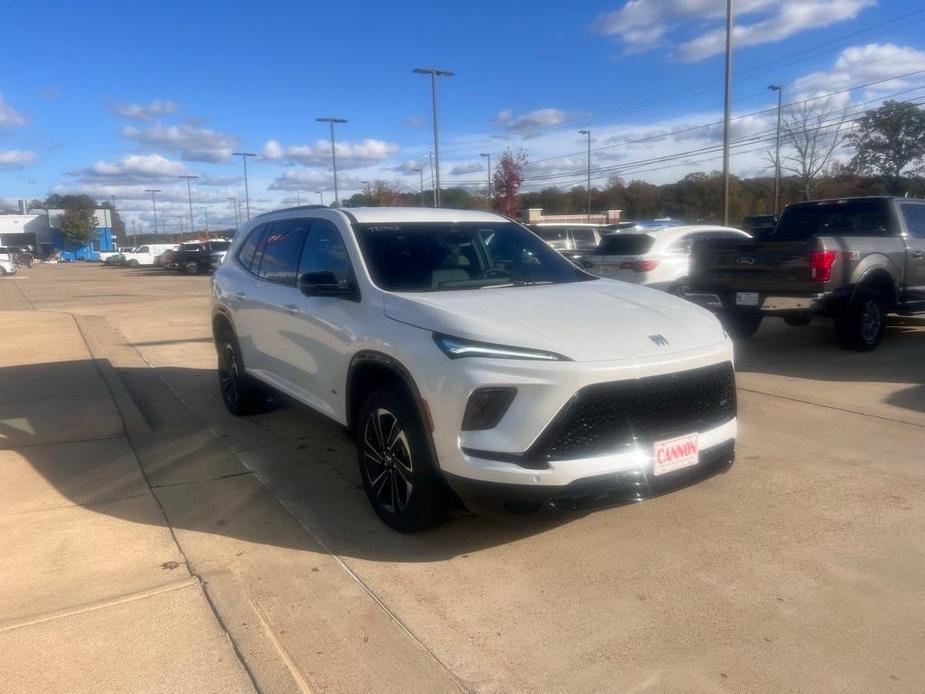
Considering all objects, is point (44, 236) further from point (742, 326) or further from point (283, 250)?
point (283, 250)

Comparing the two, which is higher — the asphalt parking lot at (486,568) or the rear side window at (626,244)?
the rear side window at (626,244)

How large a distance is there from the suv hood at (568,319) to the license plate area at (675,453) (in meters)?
0.43

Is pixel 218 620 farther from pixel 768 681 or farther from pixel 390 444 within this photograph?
pixel 768 681

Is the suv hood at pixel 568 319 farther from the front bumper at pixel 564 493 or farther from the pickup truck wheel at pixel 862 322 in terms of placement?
the pickup truck wheel at pixel 862 322

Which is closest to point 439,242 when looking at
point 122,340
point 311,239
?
point 311,239

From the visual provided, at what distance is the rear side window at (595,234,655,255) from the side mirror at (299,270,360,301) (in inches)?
315

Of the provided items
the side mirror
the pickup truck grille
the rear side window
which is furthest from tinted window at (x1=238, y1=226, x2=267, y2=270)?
the rear side window

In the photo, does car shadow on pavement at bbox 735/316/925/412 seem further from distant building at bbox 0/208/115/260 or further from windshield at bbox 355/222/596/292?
distant building at bbox 0/208/115/260

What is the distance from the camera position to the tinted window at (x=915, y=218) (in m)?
9.59

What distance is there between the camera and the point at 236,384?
6707 mm

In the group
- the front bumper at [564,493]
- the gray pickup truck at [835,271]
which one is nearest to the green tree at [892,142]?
the gray pickup truck at [835,271]

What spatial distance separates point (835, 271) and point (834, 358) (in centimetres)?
109

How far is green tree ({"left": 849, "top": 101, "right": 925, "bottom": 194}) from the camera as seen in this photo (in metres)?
42.7

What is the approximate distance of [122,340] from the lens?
1242 cm
